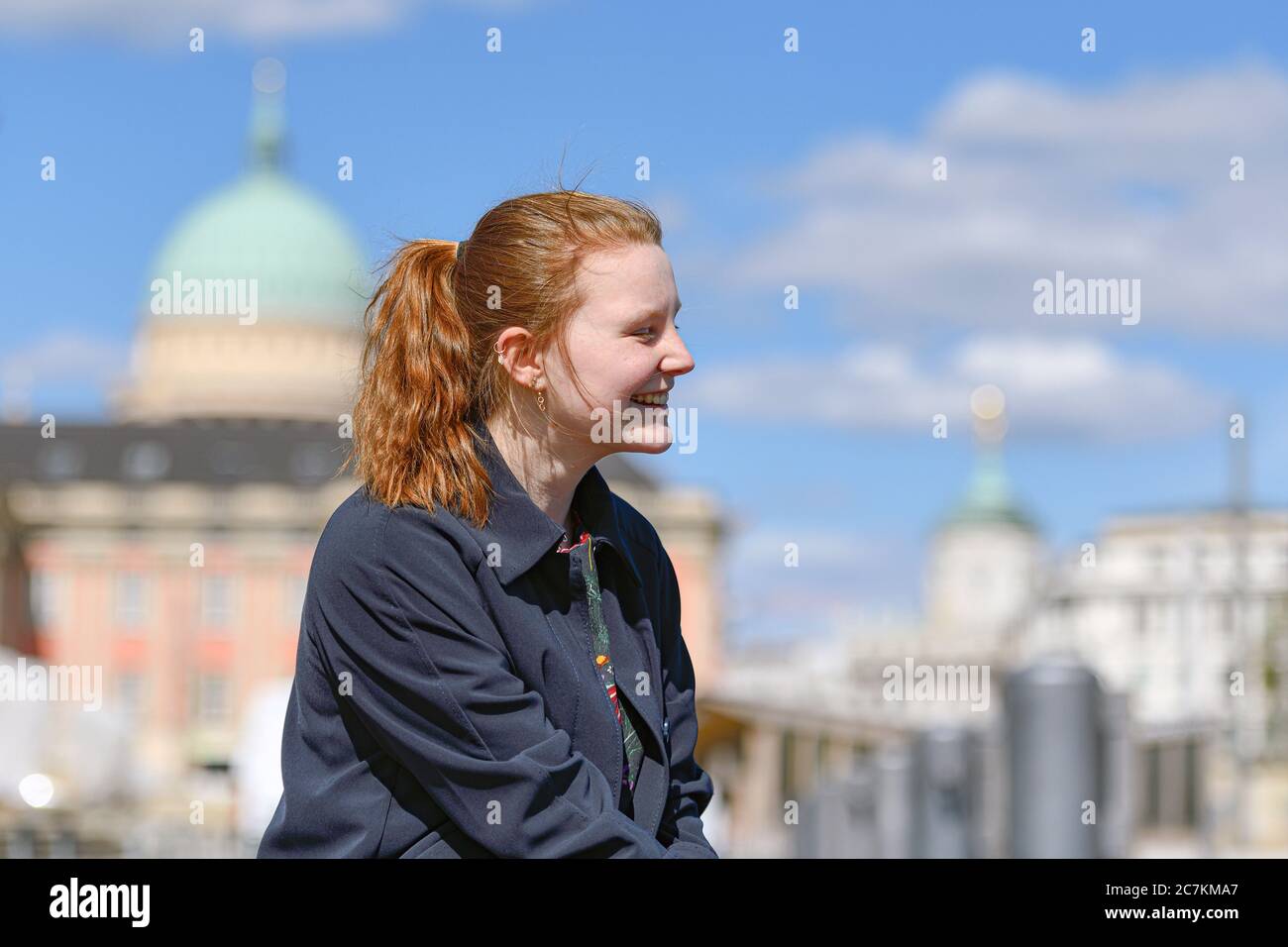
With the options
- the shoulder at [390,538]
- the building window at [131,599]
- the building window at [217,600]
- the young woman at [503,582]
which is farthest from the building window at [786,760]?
the shoulder at [390,538]

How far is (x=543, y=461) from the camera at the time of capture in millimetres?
3111

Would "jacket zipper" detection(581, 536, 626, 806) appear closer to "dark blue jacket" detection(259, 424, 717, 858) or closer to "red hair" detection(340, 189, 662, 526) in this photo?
"dark blue jacket" detection(259, 424, 717, 858)

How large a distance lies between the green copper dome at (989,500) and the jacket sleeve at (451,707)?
18601 cm

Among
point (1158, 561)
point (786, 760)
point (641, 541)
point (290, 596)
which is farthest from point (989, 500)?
point (641, 541)

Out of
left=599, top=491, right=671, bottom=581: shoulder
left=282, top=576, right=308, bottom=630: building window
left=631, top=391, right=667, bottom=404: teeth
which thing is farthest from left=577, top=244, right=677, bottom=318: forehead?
left=282, top=576, right=308, bottom=630: building window

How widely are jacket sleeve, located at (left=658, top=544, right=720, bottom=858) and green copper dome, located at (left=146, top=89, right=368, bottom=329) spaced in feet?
351

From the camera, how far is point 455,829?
2855mm

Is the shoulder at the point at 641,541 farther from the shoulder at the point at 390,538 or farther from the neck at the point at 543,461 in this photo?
the shoulder at the point at 390,538

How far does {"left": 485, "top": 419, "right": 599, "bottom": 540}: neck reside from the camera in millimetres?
3088

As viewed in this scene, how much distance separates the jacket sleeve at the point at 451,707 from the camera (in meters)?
2.80

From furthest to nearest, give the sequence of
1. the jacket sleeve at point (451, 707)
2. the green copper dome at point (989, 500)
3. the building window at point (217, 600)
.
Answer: the green copper dome at point (989, 500)
the building window at point (217, 600)
the jacket sleeve at point (451, 707)

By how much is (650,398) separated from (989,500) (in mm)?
187548
